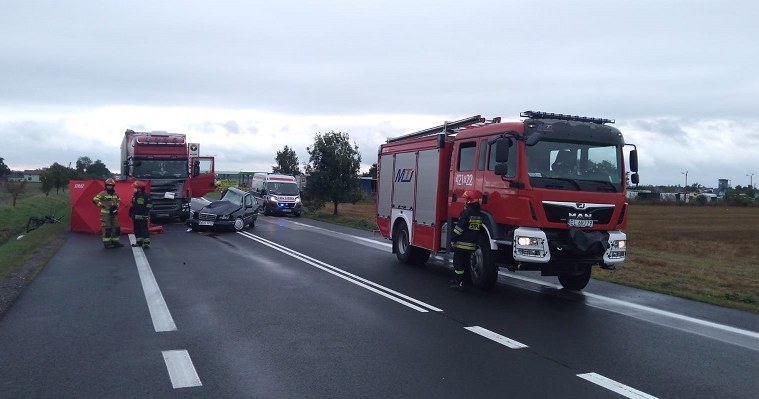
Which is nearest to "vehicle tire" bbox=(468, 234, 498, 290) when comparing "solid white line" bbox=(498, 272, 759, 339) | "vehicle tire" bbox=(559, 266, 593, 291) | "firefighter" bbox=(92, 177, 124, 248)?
"vehicle tire" bbox=(559, 266, 593, 291)

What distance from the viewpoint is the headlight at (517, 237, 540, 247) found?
34.5ft

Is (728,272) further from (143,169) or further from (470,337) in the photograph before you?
(143,169)

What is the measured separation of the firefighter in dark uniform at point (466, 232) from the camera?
11531mm

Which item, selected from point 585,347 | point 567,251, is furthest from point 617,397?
point 567,251

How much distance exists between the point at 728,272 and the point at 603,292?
21.6 feet

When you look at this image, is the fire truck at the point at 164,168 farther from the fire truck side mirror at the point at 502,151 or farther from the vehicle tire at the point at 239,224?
the fire truck side mirror at the point at 502,151

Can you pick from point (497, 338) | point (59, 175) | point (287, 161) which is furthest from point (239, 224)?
point (287, 161)

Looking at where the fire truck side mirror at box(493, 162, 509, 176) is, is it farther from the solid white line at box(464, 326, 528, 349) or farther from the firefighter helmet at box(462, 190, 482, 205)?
the solid white line at box(464, 326, 528, 349)

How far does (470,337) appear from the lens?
8.04 meters

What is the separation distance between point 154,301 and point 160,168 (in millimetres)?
17460

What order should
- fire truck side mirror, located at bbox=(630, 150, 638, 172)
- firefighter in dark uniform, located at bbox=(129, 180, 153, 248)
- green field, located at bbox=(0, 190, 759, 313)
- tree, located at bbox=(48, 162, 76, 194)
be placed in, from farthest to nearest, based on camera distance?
tree, located at bbox=(48, 162, 76, 194) → firefighter in dark uniform, located at bbox=(129, 180, 153, 248) → green field, located at bbox=(0, 190, 759, 313) → fire truck side mirror, located at bbox=(630, 150, 638, 172)

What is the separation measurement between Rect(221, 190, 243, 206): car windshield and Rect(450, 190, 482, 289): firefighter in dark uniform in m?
15.4

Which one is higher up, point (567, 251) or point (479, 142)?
point (479, 142)

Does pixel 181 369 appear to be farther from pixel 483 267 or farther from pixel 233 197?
pixel 233 197
